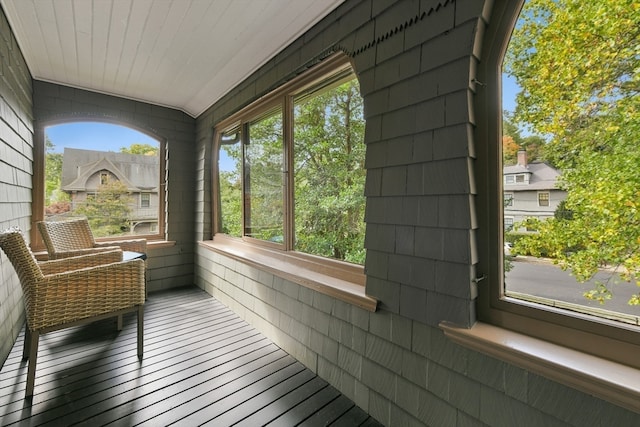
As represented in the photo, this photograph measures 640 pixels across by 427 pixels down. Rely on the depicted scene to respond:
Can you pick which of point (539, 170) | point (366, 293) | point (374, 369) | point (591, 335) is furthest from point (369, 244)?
point (591, 335)

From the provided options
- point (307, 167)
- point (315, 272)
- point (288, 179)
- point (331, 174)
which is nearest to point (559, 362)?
point (315, 272)

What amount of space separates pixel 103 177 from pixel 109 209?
396mm

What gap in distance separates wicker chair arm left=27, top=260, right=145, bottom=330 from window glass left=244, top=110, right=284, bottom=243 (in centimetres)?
108

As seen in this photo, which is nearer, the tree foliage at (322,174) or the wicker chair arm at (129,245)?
the tree foliage at (322,174)

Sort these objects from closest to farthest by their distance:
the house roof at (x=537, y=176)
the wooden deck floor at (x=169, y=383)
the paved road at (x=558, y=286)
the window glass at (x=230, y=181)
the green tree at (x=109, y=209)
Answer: the paved road at (x=558, y=286) → the house roof at (x=537, y=176) → the wooden deck floor at (x=169, y=383) → the window glass at (x=230, y=181) → the green tree at (x=109, y=209)

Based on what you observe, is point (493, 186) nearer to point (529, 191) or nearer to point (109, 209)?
point (529, 191)

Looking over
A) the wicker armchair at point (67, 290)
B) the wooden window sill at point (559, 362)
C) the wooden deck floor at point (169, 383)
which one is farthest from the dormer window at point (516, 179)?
the wicker armchair at point (67, 290)

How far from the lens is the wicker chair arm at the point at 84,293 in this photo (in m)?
1.67

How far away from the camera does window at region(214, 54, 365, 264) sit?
191 cm

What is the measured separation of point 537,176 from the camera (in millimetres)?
1093

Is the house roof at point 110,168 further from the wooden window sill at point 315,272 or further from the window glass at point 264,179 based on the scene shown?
the wooden window sill at point 315,272

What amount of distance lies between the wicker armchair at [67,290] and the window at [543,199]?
2.42m

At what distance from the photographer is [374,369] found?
1508 mm

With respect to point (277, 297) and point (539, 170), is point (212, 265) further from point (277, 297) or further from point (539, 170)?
point (539, 170)
